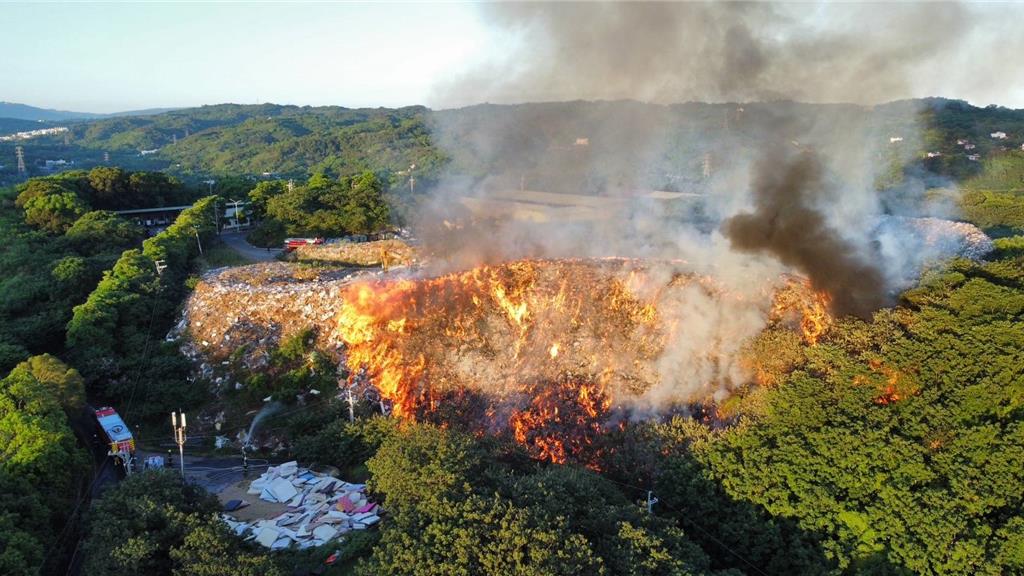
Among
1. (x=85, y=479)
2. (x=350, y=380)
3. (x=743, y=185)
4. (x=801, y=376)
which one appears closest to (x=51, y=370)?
(x=85, y=479)

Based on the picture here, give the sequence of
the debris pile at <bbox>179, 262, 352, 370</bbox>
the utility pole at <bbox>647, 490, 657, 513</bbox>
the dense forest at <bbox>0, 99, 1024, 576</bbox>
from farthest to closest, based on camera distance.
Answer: the debris pile at <bbox>179, 262, 352, 370</bbox>
the utility pole at <bbox>647, 490, 657, 513</bbox>
the dense forest at <bbox>0, 99, 1024, 576</bbox>

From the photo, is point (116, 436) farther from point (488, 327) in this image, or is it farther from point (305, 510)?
point (488, 327)

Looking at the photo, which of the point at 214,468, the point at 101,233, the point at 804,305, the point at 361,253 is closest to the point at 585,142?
the point at 361,253

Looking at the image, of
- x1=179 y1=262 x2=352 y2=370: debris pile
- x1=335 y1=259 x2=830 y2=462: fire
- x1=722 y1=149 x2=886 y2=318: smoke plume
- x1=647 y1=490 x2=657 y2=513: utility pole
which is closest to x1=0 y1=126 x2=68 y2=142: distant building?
x1=179 y1=262 x2=352 y2=370: debris pile

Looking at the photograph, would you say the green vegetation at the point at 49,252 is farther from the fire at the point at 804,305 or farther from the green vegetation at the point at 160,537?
the fire at the point at 804,305

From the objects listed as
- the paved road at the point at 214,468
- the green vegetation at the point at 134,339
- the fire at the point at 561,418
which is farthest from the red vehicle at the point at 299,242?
the fire at the point at 561,418

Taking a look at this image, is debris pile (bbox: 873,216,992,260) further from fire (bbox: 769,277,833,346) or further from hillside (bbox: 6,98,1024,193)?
hillside (bbox: 6,98,1024,193)

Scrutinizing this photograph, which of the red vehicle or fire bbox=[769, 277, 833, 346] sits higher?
fire bbox=[769, 277, 833, 346]
